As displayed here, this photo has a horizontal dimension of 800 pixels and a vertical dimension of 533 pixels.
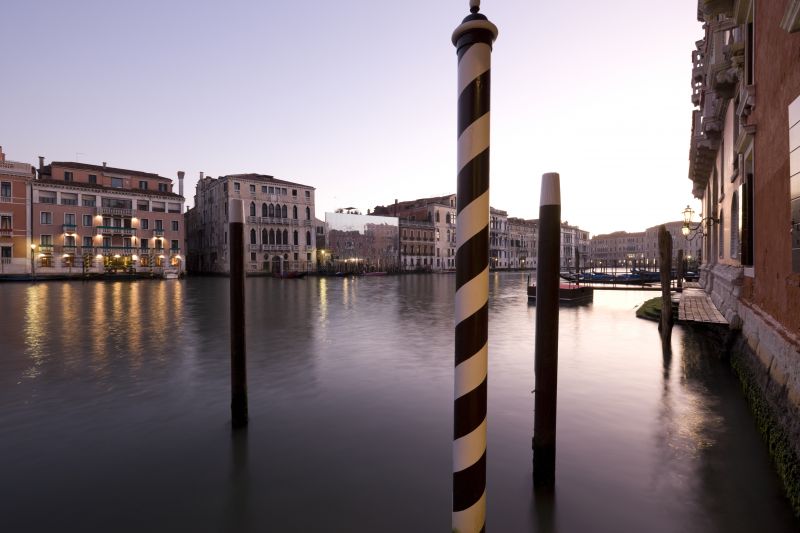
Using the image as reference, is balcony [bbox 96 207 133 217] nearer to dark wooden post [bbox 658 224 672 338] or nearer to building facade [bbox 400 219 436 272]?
building facade [bbox 400 219 436 272]

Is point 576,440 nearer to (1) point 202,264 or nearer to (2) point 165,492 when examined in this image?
(2) point 165,492

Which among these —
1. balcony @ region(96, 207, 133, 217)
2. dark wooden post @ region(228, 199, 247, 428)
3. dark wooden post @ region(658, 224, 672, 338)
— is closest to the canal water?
dark wooden post @ region(658, 224, 672, 338)

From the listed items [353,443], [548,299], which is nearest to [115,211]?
[353,443]

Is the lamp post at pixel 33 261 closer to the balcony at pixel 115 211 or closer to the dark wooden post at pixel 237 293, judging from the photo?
the balcony at pixel 115 211

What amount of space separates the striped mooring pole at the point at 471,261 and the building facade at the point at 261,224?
1759 inches

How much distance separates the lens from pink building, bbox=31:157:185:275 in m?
37.4

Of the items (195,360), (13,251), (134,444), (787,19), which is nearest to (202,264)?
(13,251)

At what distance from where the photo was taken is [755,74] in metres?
5.82

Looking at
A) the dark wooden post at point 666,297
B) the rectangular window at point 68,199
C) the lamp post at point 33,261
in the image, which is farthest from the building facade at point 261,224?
the dark wooden post at point 666,297

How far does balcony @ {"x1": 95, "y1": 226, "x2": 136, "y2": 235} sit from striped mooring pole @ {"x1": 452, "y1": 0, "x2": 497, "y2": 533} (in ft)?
153

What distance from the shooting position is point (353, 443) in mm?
4320

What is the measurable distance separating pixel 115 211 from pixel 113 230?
176 centimetres

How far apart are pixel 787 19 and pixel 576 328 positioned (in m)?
8.91

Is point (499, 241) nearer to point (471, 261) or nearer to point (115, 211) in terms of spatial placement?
point (115, 211)
